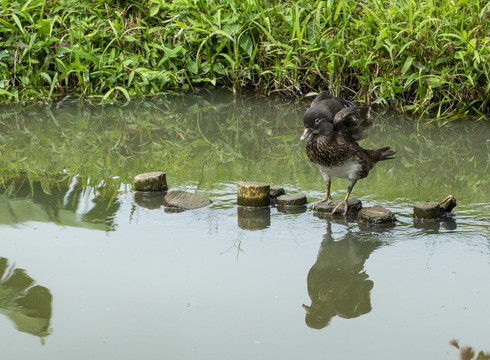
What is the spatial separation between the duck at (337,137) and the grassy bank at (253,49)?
1977 millimetres

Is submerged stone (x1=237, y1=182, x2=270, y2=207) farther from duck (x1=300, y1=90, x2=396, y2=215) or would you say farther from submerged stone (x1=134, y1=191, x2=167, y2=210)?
submerged stone (x1=134, y1=191, x2=167, y2=210)

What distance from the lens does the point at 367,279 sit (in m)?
3.16

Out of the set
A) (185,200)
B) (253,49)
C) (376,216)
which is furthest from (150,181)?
(253,49)

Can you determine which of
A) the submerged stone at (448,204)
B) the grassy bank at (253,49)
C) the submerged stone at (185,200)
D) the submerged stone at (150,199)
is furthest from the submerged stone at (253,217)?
the grassy bank at (253,49)

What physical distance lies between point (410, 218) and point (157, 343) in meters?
1.75

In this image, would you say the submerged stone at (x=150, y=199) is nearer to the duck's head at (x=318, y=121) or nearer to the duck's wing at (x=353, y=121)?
the duck's head at (x=318, y=121)

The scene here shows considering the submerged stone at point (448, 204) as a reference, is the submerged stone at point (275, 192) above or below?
above

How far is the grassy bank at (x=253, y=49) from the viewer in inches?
229

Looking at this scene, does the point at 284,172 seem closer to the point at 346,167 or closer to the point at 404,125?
the point at 346,167

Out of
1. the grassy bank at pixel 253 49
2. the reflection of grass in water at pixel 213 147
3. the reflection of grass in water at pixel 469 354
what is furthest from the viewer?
the grassy bank at pixel 253 49

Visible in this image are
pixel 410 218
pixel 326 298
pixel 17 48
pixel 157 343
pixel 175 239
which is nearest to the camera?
pixel 157 343

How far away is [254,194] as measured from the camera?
13.2 ft

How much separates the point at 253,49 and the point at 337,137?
2.94m

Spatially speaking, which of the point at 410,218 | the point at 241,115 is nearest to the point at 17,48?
the point at 241,115
